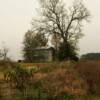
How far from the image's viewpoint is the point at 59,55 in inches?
2044

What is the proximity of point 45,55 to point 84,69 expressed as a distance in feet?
152

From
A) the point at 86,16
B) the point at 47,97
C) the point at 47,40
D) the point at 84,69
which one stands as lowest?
the point at 47,97

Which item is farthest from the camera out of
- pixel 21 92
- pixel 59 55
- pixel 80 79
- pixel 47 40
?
pixel 47 40

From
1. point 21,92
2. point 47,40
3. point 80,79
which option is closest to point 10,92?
point 21,92

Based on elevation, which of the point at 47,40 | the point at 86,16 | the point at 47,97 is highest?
the point at 86,16

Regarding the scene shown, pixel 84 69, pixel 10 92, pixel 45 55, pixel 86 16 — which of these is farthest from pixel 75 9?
pixel 10 92

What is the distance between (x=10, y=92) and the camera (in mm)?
16234

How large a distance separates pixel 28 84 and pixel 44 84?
3.09ft

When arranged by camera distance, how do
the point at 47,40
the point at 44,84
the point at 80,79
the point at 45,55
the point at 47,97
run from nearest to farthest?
the point at 47,97, the point at 44,84, the point at 80,79, the point at 47,40, the point at 45,55

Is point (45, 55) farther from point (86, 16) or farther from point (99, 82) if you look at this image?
point (99, 82)

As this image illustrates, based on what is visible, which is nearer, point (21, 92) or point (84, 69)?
point (21, 92)

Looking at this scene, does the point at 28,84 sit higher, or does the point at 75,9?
the point at 75,9

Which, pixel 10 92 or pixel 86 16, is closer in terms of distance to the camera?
pixel 10 92

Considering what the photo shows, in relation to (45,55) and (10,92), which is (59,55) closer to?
(45,55)
